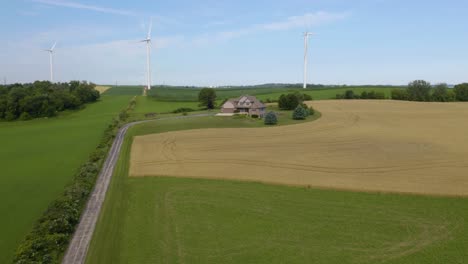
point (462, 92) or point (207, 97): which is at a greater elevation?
point (462, 92)

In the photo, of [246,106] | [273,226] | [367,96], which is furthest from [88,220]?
[367,96]

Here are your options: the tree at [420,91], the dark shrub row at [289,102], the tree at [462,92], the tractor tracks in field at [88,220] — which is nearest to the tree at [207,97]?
the dark shrub row at [289,102]

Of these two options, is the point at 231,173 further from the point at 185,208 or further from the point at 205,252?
the point at 205,252

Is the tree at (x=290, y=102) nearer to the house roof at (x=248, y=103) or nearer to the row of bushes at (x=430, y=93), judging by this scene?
the house roof at (x=248, y=103)

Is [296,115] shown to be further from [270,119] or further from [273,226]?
[273,226]

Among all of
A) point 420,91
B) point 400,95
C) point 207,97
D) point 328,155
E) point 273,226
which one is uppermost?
point 420,91

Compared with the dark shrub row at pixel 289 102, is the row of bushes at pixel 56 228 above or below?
below

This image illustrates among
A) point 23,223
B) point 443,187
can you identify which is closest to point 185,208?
point 23,223
